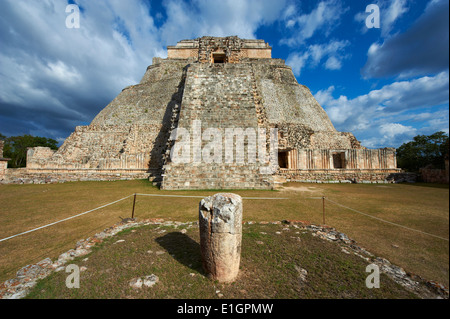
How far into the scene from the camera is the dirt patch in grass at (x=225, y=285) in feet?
7.16

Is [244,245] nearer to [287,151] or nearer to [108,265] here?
[108,265]

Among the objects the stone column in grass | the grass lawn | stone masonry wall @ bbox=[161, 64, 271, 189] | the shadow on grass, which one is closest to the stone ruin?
stone masonry wall @ bbox=[161, 64, 271, 189]

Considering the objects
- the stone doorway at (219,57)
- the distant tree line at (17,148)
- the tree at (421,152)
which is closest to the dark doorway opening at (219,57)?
the stone doorway at (219,57)

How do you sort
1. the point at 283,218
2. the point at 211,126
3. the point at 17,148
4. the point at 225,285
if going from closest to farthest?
the point at 225,285
the point at 283,218
the point at 211,126
the point at 17,148

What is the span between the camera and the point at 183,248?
3.30 metres

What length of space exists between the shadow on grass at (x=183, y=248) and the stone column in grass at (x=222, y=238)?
339 millimetres

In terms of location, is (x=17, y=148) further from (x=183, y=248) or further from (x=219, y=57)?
(x=183, y=248)

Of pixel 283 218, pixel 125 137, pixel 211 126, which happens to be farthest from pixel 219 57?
→ pixel 283 218

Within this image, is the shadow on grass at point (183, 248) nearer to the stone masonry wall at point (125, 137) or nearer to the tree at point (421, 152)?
the stone masonry wall at point (125, 137)

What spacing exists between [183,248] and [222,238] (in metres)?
1.29

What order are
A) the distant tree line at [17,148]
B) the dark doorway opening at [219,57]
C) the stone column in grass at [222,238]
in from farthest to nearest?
1. the distant tree line at [17,148]
2. the dark doorway opening at [219,57]
3. the stone column in grass at [222,238]

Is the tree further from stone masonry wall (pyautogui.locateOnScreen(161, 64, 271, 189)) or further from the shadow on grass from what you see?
the shadow on grass

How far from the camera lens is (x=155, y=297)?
7.00 feet
